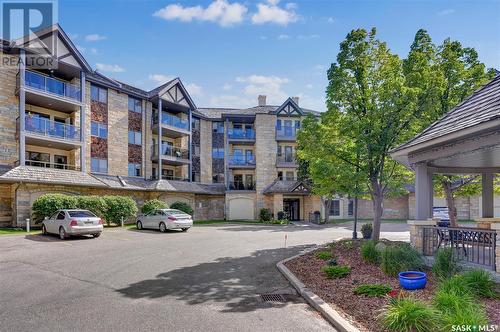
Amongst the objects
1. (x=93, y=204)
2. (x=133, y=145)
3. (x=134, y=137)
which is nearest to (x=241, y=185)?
(x=133, y=145)

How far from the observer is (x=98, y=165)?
29.4m

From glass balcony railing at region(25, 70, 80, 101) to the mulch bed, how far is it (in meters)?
22.8

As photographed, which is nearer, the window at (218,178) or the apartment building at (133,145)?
the apartment building at (133,145)

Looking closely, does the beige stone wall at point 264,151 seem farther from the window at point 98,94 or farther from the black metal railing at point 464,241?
the black metal railing at point 464,241

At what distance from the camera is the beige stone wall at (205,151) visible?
132ft

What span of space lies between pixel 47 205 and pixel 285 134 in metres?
25.6

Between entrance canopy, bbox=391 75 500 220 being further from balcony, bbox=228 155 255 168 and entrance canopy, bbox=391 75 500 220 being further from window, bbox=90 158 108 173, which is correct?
balcony, bbox=228 155 255 168

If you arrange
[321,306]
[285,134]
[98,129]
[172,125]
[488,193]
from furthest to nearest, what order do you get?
[285,134] < [172,125] < [98,129] < [488,193] < [321,306]

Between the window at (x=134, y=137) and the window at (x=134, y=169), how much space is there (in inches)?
83.6

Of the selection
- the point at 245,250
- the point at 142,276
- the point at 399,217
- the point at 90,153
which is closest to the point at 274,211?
the point at 399,217

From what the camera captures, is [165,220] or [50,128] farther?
[50,128]

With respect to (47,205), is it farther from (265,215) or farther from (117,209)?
(265,215)

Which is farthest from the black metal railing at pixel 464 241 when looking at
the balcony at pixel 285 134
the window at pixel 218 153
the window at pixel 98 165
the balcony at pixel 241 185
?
the window at pixel 218 153

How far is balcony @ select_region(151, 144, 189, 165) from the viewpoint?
112ft
